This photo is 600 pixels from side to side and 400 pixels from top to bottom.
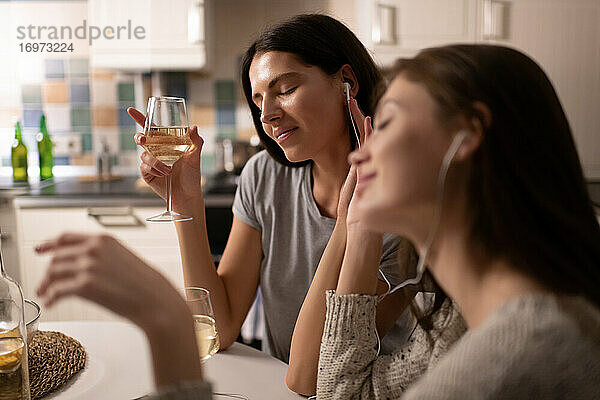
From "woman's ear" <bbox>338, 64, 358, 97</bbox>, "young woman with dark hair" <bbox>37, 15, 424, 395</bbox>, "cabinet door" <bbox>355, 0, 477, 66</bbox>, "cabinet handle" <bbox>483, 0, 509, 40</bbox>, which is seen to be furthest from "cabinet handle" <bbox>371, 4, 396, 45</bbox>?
"woman's ear" <bbox>338, 64, 358, 97</bbox>

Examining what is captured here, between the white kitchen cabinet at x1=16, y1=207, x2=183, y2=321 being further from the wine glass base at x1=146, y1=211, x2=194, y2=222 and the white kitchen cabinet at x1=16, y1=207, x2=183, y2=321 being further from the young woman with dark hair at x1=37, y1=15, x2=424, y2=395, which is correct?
the wine glass base at x1=146, y1=211, x2=194, y2=222

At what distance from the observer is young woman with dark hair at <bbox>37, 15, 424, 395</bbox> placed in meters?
1.36

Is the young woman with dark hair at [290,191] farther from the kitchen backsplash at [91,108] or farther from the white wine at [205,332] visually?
the kitchen backsplash at [91,108]

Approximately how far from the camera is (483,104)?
692 mm

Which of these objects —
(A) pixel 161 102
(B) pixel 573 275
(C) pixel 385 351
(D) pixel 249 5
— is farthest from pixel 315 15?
(D) pixel 249 5

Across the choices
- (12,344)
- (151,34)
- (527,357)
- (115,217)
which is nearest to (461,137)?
(527,357)

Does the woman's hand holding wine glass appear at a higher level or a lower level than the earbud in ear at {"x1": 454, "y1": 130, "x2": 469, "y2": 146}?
lower

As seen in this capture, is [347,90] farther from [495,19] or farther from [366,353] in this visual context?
[495,19]

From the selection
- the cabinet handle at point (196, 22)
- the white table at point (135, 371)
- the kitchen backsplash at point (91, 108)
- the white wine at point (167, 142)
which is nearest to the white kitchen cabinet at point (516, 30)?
the cabinet handle at point (196, 22)

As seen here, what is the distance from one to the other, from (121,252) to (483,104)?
15.7 inches

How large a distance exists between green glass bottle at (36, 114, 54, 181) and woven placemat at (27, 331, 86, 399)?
2209 mm

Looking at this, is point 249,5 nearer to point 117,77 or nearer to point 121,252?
point 117,77

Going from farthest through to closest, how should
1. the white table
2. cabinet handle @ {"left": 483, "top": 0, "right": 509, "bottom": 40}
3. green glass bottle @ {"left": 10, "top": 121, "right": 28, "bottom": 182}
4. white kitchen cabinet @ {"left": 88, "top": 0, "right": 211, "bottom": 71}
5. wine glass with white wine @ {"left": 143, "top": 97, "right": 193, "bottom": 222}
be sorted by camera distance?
1. green glass bottle @ {"left": 10, "top": 121, "right": 28, "bottom": 182}
2. white kitchen cabinet @ {"left": 88, "top": 0, "right": 211, "bottom": 71}
3. cabinet handle @ {"left": 483, "top": 0, "right": 509, "bottom": 40}
4. wine glass with white wine @ {"left": 143, "top": 97, "right": 193, "bottom": 222}
5. the white table

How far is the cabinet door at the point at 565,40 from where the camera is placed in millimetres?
2883
